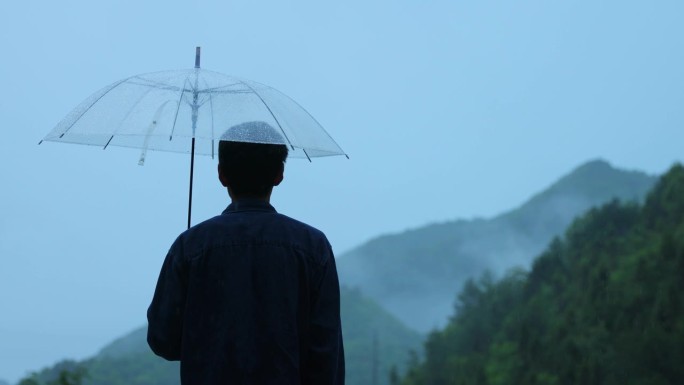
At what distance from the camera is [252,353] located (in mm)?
2553

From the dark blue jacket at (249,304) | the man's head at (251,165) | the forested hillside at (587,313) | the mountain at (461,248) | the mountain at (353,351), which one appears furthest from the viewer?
the mountain at (461,248)

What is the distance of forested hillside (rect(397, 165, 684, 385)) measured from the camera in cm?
3028

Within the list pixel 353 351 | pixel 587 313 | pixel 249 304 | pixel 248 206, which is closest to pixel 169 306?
pixel 249 304

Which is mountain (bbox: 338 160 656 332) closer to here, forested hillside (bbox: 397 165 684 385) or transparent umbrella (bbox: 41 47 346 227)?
forested hillside (bbox: 397 165 684 385)

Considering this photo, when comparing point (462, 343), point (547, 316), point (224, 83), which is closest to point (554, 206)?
point (462, 343)

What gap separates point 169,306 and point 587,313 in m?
37.7

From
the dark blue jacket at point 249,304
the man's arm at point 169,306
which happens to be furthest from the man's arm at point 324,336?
the man's arm at point 169,306

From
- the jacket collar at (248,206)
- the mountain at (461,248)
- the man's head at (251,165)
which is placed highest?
the mountain at (461,248)

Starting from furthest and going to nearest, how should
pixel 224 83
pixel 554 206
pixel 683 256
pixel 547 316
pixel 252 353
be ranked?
pixel 554 206, pixel 547 316, pixel 683 256, pixel 224 83, pixel 252 353

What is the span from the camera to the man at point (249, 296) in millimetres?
2559

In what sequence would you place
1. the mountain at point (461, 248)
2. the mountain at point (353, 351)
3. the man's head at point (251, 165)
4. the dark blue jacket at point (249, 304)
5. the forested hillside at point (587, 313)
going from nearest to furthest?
the dark blue jacket at point (249, 304) < the man's head at point (251, 165) < the forested hillside at point (587, 313) < the mountain at point (353, 351) < the mountain at point (461, 248)

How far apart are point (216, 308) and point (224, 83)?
2.93 feet

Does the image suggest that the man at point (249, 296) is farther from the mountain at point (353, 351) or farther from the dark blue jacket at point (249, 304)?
the mountain at point (353, 351)

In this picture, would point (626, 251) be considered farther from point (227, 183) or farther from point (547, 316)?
point (227, 183)
